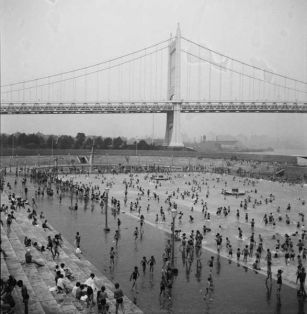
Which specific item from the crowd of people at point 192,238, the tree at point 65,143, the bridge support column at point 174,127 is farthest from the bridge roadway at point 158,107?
the crowd of people at point 192,238

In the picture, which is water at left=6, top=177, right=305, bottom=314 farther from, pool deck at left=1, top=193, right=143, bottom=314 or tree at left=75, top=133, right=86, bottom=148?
tree at left=75, top=133, right=86, bottom=148

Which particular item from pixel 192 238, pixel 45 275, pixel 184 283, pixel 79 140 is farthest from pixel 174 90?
pixel 45 275

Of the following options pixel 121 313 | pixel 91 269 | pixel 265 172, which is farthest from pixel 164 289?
pixel 265 172

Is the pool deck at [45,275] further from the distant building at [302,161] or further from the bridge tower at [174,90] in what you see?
the bridge tower at [174,90]

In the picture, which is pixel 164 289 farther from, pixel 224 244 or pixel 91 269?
pixel 224 244

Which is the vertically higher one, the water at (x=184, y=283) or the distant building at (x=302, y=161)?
the distant building at (x=302, y=161)

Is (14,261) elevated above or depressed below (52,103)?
below

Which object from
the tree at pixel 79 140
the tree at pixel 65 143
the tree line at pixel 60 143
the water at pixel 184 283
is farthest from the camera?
the tree at pixel 79 140
